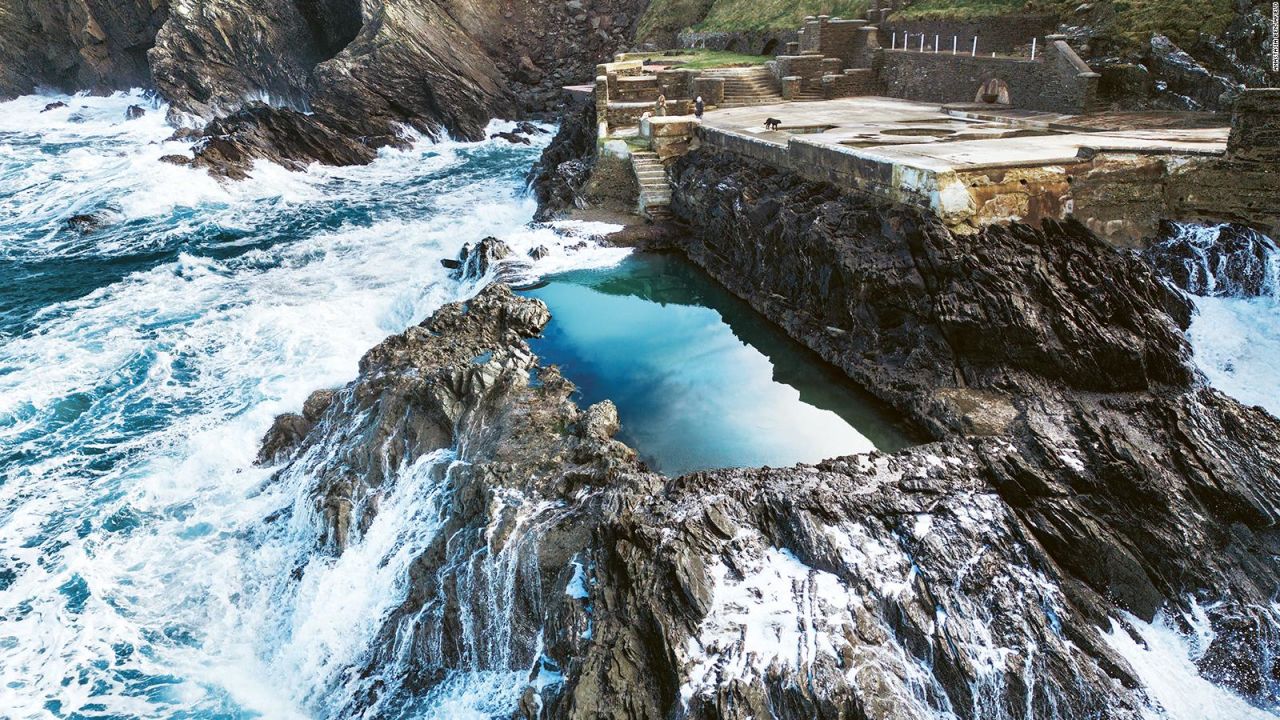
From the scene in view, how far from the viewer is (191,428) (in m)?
12.1

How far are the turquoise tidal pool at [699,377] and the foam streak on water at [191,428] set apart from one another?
210 cm

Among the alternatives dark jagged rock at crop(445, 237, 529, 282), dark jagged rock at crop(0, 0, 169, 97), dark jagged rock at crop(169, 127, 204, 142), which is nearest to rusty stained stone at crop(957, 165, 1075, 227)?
dark jagged rock at crop(445, 237, 529, 282)

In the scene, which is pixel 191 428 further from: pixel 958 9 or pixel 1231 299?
pixel 958 9

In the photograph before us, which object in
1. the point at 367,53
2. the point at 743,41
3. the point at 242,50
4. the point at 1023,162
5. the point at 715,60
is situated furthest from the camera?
the point at 242,50

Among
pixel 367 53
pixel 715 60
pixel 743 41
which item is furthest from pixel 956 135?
pixel 367 53

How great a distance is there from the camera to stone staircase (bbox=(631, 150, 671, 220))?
60.1 feet

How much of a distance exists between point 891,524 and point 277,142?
28952 millimetres

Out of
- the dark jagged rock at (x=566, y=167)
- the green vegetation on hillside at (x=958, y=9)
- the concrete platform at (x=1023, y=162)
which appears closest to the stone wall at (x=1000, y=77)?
the concrete platform at (x=1023, y=162)

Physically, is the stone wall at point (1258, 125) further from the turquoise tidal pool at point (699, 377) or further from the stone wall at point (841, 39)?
the stone wall at point (841, 39)

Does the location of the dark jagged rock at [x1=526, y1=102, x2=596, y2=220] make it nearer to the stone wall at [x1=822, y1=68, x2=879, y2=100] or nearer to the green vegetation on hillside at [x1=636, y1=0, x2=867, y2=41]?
the stone wall at [x1=822, y1=68, x2=879, y2=100]

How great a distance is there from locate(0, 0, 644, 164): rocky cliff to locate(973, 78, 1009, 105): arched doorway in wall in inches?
882

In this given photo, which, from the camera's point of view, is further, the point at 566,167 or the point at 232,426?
the point at 566,167

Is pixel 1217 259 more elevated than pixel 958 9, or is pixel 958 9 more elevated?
pixel 958 9

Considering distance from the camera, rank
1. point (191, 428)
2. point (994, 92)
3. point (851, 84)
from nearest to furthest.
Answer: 1. point (191, 428)
2. point (994, 92)
3. point (851, 84)
